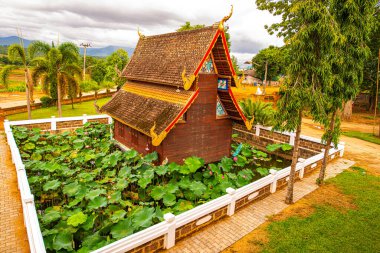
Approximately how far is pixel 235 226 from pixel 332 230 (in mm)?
3321

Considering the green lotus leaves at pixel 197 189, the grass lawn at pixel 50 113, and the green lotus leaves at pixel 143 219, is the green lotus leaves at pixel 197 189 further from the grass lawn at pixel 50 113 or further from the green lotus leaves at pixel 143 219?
the grass lawn at pixel 50 113

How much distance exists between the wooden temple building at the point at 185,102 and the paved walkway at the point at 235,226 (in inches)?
168

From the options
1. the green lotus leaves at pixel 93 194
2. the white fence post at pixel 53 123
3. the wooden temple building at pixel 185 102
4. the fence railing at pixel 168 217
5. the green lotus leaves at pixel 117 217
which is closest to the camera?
the fence railing at pixel 168 217

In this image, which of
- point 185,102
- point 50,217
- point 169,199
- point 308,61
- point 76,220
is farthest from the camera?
point 185,102

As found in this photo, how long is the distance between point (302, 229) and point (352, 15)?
7.95 meters

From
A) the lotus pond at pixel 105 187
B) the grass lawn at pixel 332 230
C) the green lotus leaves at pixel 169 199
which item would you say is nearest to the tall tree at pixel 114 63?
the lotus pond at pixel 105 187

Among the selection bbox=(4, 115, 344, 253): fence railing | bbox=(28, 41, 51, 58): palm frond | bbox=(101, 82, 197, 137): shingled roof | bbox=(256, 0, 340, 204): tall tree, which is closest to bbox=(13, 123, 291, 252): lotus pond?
bbox=(4, 115, 344, 253): fence railing

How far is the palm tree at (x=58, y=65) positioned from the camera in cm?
2144

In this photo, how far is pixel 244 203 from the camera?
9984 mm

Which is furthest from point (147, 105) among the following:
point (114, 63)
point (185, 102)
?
point (114, 63)

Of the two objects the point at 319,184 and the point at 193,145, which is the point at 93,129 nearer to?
the point at 193,145

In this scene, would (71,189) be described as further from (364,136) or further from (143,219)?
(364,136)

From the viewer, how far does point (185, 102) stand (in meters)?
11.8

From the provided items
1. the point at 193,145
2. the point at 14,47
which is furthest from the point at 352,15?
the point at 14,47
